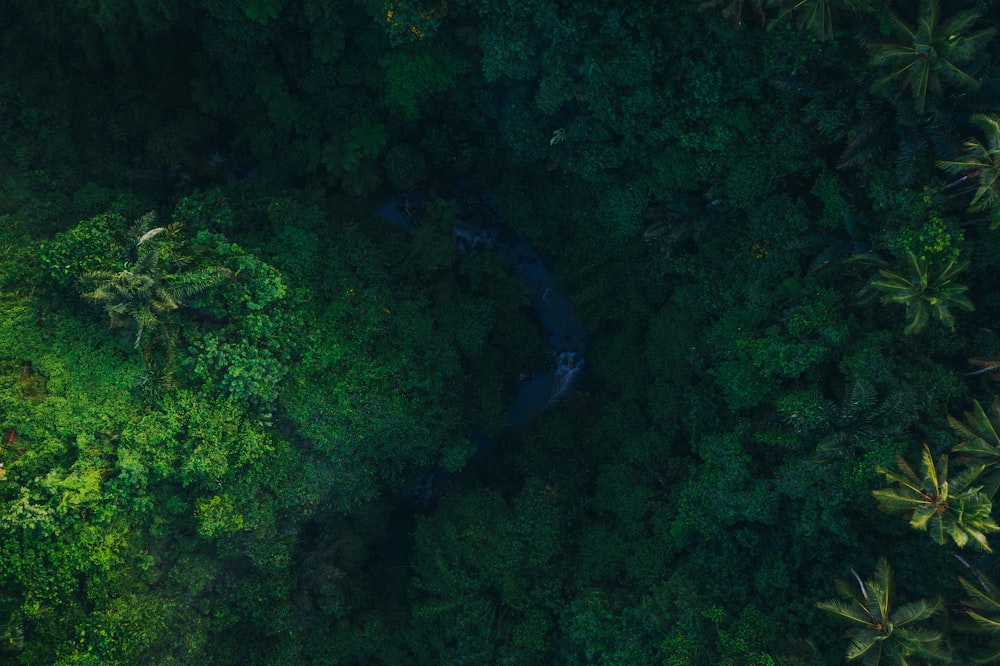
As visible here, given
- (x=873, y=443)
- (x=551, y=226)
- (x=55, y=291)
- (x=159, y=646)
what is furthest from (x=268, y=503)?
(x=873, y=443)

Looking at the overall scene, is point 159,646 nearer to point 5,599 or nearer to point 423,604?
point 5,599

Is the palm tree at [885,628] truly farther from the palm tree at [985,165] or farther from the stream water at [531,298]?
the stream water at [531,298]

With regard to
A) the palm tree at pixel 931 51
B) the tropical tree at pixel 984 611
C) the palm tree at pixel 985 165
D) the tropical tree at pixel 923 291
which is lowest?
the tropical tree at pixel 984 611

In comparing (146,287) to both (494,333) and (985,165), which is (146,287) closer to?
(494,333)

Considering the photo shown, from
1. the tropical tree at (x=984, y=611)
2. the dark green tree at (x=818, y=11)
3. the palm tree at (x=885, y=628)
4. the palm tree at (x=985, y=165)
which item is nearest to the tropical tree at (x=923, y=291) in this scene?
the palm tree at (x=985, y=165)

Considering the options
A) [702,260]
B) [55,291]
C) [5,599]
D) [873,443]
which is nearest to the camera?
[873,443]
